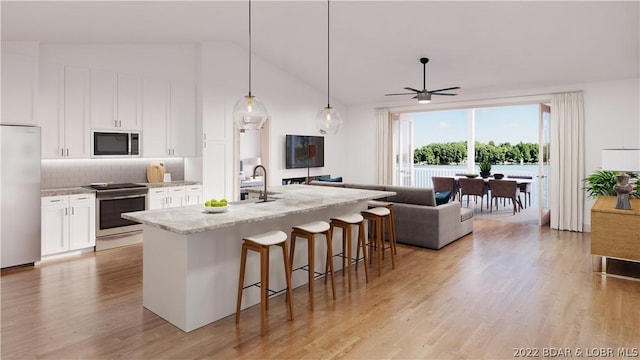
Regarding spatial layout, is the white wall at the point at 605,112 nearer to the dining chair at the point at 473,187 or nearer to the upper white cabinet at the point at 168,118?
the dining chair at the point at 473,187

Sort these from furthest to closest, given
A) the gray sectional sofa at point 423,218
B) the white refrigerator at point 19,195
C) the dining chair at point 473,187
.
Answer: the dining chair at point 473,187 < the gray sectional sofa at point 423,218 < the white refrigerator at point 19,195

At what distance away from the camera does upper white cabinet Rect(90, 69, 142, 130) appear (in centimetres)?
570

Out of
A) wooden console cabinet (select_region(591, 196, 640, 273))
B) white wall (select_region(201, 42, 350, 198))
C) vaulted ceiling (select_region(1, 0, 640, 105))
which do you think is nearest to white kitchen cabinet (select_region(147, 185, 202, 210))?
white wall (select_region(201, 42, 350, 198))

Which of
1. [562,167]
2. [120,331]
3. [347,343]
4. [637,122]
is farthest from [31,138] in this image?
[637,122]

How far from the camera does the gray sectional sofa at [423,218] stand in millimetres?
5618

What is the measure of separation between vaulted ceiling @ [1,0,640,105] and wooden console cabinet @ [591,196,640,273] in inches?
95.0

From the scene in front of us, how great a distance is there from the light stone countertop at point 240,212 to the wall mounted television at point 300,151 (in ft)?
12.3

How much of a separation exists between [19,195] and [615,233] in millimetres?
6714

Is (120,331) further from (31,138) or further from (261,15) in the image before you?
(261,15)

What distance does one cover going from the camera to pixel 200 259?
3189 mm

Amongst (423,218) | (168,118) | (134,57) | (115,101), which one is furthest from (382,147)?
(115,101)

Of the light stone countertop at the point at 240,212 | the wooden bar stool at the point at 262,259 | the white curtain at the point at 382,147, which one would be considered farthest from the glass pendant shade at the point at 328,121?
the white curtain at the point at 382,147

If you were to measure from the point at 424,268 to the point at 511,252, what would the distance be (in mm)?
1581

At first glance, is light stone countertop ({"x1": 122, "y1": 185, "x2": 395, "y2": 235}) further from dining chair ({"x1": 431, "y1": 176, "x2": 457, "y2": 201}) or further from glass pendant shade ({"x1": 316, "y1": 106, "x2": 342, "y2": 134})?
dining chair ({"x1": 431, "y1": 176, "x2": 457, "y2": 201})
